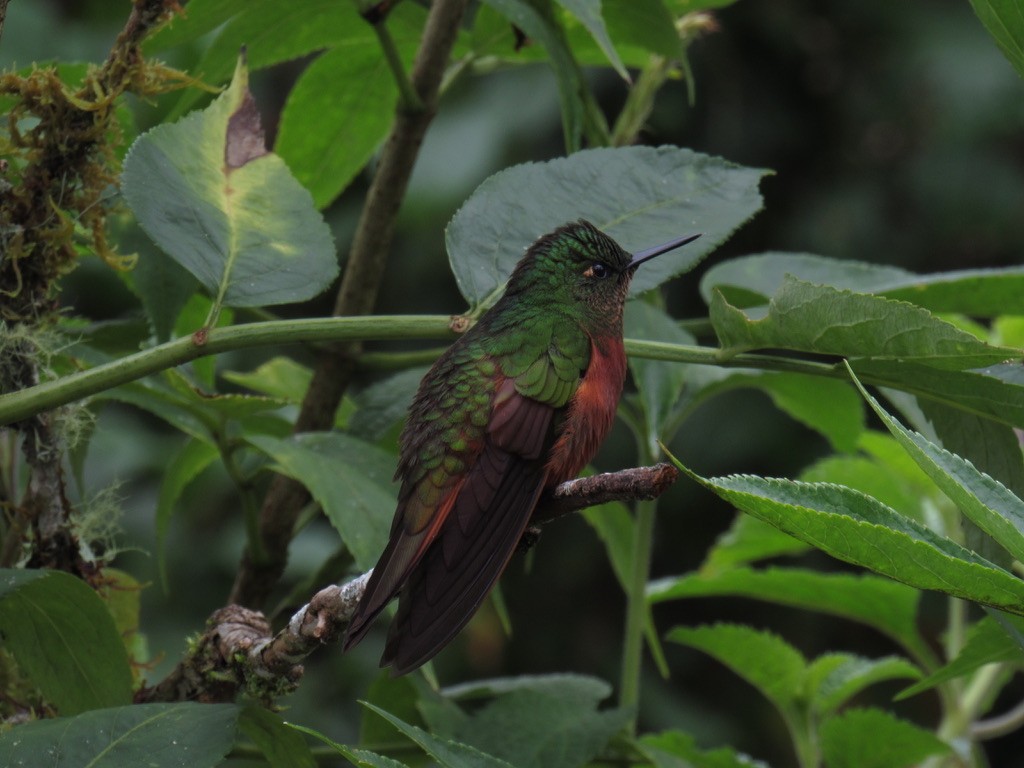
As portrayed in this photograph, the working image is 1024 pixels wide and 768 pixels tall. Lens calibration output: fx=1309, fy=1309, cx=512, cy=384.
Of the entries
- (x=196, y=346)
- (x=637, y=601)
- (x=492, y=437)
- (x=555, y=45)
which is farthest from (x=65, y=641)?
(x=555, y=45)

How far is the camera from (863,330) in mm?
1365

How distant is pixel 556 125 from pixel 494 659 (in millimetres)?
2748

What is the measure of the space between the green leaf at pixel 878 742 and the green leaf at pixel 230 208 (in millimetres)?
1078

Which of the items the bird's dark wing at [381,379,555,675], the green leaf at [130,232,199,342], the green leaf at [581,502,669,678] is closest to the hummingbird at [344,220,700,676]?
the bird's dark wing at [381,379,555,675]

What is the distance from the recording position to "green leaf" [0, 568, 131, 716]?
142 cm

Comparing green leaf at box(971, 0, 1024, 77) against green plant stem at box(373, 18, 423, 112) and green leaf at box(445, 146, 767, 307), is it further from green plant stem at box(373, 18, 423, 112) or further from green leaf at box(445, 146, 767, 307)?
green plant stem at box(373, 18, 423, 112)

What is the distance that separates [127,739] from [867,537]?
0.73 metres

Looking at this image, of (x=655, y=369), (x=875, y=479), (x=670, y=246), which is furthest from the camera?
(x=875, y=479)

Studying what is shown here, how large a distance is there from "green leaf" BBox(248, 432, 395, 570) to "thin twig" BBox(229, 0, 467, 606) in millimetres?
278

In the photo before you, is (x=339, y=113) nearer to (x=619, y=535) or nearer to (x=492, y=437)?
(x=492, y=437)

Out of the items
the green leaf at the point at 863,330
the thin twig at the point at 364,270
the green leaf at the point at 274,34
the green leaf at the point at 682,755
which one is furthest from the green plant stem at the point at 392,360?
the green leaf at the point at 863,330

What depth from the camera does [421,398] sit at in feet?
6.28

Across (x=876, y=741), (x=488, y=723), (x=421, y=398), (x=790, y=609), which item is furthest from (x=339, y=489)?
(x=790, y=609)

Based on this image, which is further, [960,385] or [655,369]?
[655,369]
